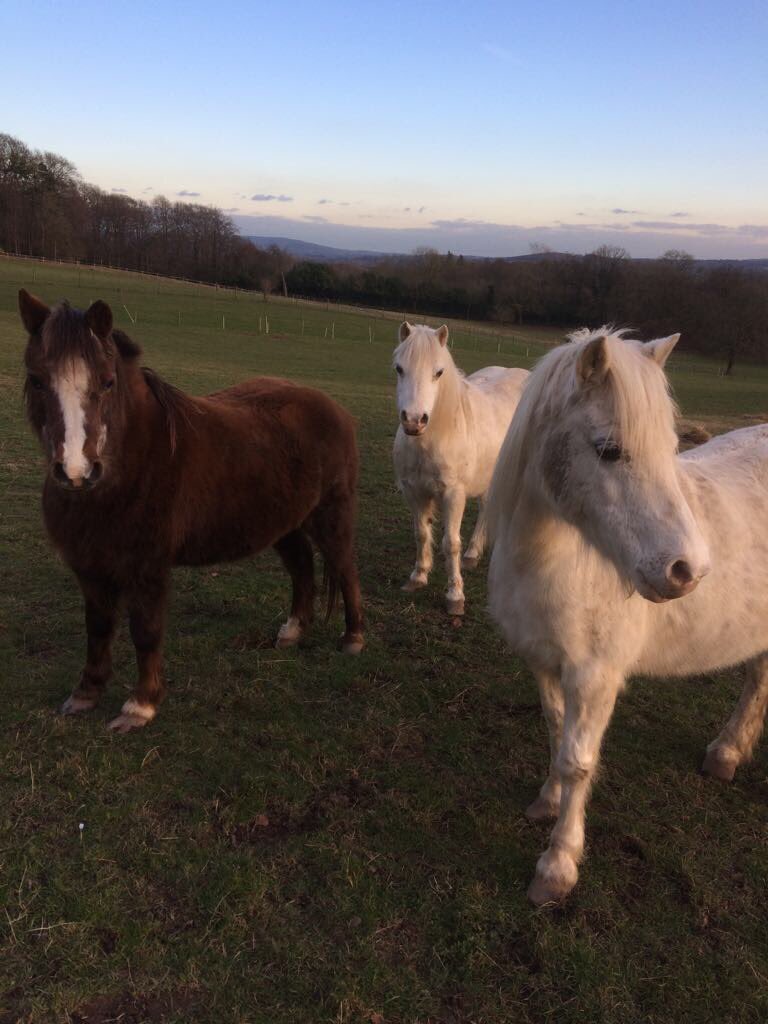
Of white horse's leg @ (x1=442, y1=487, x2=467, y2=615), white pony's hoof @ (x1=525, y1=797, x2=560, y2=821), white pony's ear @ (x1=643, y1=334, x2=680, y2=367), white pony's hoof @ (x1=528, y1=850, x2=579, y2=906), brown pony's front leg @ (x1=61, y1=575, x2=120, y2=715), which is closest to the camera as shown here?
white pony's ear @ (x1=643, y1=334, x2=680, y2=367)

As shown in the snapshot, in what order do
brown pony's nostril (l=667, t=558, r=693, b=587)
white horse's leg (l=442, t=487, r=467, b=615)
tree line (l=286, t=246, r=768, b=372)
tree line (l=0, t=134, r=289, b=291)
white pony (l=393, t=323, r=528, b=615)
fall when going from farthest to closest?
tree line (l=0, t=134, r=289, b=291)
tree line (l=286, t=246, r=768, b=372)
white horse's leg (l=442, t=487, r=467, b=615)
white pony (l=393, t=323, r=528, b=615)
brown pony's nostril (l=667, t=558, r=693, b=587)

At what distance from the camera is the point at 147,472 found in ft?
10.5

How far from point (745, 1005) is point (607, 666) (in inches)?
48.9

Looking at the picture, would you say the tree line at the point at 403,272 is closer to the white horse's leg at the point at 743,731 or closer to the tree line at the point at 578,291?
the tree line at the point at 578,291

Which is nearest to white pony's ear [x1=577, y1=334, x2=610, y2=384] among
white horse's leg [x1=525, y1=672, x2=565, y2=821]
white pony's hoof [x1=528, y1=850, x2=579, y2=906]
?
white horse's leg [x1=525, y1=672, x2=565, y2=821]

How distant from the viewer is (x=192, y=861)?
262cm

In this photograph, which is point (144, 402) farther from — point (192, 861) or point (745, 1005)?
point (745, 1005)

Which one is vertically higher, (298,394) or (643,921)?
(298,394)

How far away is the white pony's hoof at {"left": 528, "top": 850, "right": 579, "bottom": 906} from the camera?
2.54 m

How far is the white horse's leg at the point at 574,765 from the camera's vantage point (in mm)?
2420

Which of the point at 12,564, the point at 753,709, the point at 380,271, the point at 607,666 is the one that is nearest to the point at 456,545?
the point at 753,709

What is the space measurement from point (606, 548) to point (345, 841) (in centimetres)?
182

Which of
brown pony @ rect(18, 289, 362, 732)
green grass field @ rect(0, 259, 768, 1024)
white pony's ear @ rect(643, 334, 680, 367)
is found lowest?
green grass field @ rect(0, 259, 768, 1024)

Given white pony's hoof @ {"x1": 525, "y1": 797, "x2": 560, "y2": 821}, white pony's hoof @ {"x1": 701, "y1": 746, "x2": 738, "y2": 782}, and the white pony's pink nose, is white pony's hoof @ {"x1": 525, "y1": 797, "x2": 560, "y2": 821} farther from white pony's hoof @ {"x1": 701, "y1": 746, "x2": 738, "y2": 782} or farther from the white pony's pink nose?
the white pony's pink nose
